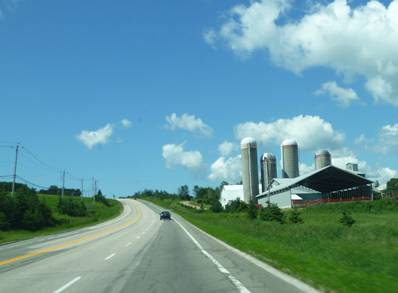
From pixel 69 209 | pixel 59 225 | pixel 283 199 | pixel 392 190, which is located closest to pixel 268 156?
pixel 392 190

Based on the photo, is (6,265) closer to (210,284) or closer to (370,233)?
(210,284)

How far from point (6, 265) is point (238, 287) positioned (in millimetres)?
11102

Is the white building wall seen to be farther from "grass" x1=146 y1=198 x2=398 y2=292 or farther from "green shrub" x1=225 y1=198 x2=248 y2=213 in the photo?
"grass" x1=146 y1=198 x2=398 y2=292

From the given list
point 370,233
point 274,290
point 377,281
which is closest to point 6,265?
point 274,290

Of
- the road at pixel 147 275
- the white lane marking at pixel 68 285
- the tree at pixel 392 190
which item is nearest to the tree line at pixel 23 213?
the road at pixel 147 275

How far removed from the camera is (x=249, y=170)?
127 m

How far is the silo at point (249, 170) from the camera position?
416ft

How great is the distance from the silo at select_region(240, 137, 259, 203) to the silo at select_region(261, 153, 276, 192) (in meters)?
6.29

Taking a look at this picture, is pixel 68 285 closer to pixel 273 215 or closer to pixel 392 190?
pixel 273 215

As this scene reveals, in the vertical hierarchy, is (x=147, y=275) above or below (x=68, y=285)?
above

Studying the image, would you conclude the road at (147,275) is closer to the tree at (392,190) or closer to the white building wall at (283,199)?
the tree at (392,190)

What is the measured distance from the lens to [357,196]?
98438mm

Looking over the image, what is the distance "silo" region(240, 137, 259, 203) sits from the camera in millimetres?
126750

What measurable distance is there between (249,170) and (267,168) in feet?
27.4
